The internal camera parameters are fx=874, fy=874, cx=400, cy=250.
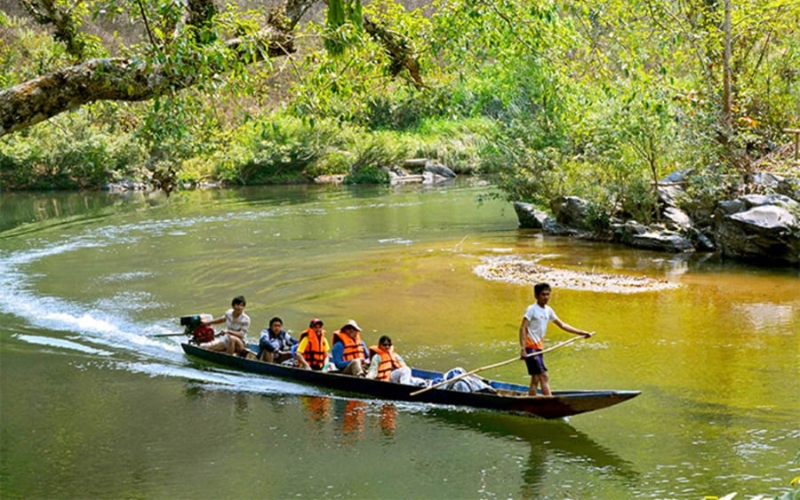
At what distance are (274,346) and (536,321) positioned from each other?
14.6 feet

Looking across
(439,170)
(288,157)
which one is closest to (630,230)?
(439,170)

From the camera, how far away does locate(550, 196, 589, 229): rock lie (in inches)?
978

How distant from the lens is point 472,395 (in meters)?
10.2

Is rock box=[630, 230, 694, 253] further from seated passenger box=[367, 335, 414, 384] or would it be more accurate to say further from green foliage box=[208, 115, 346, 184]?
green foliage box=[208, 115, 346, 184]

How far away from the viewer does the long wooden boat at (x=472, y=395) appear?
966cm

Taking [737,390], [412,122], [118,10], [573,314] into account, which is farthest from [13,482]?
[412,122]

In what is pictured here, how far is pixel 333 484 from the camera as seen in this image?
28.2 feet

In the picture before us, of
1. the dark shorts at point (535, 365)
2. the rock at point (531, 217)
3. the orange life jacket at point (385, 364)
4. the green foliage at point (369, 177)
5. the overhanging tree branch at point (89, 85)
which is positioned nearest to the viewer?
the overhanging tree branch at point (89, 85)

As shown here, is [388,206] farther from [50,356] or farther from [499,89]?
[50,356]

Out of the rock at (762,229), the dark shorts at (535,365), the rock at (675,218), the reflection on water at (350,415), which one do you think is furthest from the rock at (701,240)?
the reflection on water at (350,415)

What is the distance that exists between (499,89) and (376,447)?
814 inches

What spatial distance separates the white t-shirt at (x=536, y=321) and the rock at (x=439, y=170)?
39145mm

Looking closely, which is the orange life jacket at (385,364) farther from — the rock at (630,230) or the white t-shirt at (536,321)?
the rock at (630,230)

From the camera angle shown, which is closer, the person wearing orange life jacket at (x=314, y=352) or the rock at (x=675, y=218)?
the person wearing orange life jacket at (x=314, y=352)
